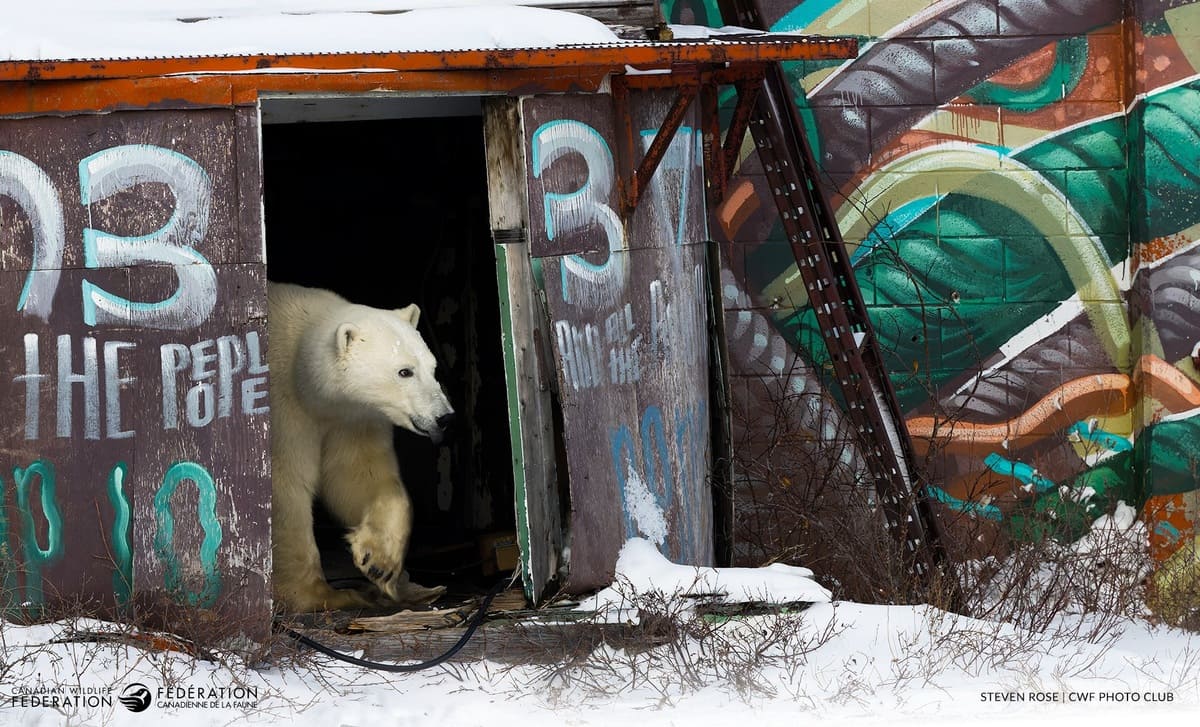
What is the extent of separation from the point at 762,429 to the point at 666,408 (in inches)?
70.9

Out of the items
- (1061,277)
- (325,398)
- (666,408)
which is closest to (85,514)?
(325,398)

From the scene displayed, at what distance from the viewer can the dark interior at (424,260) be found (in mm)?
7941

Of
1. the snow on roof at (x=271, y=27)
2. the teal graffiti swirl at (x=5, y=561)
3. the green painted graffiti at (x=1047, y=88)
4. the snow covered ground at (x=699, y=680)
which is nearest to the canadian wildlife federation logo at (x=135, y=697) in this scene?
the snow covered ground at (x=699, y=680)

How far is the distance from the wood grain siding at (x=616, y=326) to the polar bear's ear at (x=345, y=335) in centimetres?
93

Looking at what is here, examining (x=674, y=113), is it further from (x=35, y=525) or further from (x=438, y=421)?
(x=35, y=525)

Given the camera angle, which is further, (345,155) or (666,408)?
(345,155)

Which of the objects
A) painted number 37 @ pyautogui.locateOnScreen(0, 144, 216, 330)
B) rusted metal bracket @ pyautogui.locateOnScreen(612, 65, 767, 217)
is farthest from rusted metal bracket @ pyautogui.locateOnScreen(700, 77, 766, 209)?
painted number 37 @ pyautogui.locateOnScreen(0, 144, 216, 330)

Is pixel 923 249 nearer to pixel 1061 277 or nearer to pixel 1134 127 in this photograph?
pixel 1061 277

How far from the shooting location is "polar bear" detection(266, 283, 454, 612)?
5859 mm

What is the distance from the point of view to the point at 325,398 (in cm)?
600

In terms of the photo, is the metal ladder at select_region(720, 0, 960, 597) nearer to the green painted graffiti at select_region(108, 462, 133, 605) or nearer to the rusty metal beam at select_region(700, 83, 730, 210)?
the rusty metal beam at select_region(700, 83, 730, 210)

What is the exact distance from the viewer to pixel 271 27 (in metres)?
5.36

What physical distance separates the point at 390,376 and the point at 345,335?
266mm

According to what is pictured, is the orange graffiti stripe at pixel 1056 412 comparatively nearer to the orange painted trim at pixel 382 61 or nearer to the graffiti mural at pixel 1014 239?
the graffiti mural at pixel 1014 239
